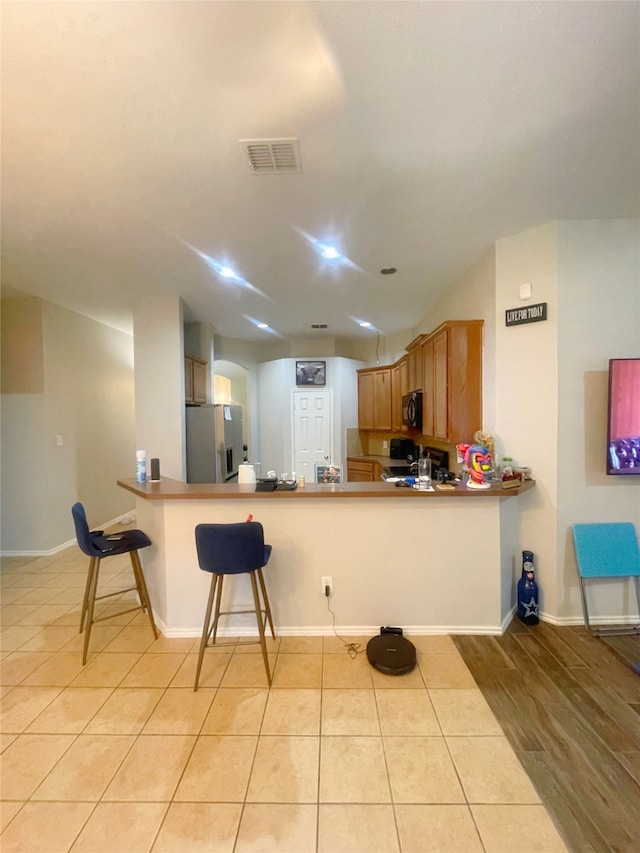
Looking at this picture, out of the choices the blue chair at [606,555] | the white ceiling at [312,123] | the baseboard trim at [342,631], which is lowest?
the baseboard trim at [342,631]

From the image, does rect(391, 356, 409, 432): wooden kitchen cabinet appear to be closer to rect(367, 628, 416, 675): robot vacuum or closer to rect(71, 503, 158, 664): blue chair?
rect(367, 628, 416, 675): robot vacuum

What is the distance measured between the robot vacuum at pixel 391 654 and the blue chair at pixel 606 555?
135 centimetres

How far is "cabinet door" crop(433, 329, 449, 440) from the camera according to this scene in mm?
3104

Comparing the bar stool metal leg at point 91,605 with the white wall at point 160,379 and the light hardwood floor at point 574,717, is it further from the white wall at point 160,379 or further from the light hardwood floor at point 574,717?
the light hardwood floor at point 574,717

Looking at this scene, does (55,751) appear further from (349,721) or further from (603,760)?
(603,760)

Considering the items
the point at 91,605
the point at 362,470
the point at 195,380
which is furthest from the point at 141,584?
the point at 362,470

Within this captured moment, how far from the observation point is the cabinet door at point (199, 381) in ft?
14.3

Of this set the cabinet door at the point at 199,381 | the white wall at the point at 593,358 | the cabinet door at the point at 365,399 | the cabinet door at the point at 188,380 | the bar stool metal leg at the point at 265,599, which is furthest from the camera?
the cabinet door at the point at 365,399

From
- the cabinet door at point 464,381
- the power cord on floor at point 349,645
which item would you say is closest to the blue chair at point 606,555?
the cabinet door at point 464,381

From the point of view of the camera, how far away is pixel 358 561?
243 centimetres

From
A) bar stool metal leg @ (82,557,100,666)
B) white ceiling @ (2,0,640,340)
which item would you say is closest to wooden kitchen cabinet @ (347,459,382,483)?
white ceiling @ (2,0,640,340)

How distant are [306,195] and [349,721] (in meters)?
2.93

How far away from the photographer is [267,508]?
7.90ft

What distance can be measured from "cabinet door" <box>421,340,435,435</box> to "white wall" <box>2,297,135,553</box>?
4.30 m
